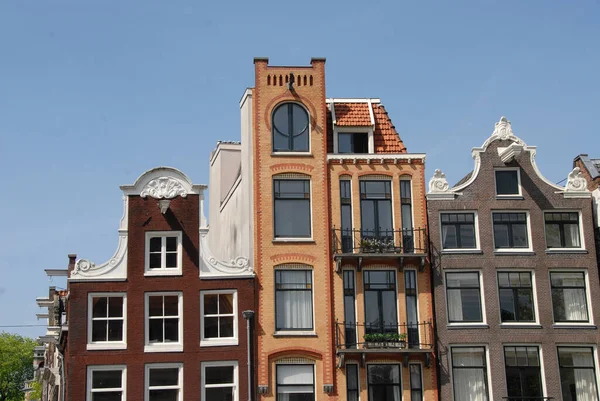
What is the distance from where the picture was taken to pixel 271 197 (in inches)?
1503

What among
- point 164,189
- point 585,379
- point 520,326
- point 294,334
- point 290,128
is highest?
point 290,128

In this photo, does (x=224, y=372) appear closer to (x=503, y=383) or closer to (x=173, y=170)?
(x=173, y=170)

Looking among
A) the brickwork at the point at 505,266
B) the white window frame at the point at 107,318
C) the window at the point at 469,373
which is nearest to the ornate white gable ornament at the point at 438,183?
the brickwork at the point at 505,266

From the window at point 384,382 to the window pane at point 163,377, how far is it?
24.0ft

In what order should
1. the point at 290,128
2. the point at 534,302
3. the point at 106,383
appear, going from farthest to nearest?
the point at 290,128 → the point at 534,302 → the point at 106,383

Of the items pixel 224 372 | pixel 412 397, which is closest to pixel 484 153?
pixel 412 397

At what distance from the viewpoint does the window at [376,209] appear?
38156mm

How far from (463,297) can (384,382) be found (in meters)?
4.54

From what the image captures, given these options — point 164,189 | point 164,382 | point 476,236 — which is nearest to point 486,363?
point 476,236

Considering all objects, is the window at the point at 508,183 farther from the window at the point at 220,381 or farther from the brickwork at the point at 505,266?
the window at the point at 220,381

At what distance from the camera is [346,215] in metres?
38.4

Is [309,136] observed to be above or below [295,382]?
above

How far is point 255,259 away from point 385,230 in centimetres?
524

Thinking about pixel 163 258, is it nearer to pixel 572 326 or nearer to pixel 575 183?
pixel 572 326
